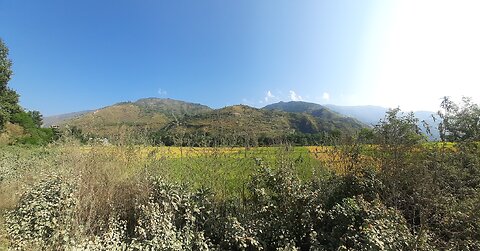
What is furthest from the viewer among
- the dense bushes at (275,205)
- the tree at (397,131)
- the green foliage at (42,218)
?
the tree at (397,131)

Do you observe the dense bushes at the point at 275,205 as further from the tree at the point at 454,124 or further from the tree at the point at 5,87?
the tree at the point at 5,87

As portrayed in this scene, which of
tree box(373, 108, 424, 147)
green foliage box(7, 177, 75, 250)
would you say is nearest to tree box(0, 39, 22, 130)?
green foliage box(7, 177, 75, 250)

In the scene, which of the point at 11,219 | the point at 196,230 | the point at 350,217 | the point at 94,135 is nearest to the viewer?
the point at 350,217

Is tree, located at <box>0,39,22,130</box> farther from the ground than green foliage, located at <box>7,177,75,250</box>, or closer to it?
farther from the ground

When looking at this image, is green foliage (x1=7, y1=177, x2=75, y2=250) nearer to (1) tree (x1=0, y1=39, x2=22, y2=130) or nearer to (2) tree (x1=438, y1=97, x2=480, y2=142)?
(2) tree (x1=438, y1=97, x2=480, y2=142)

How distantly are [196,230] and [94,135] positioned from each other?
4798mm

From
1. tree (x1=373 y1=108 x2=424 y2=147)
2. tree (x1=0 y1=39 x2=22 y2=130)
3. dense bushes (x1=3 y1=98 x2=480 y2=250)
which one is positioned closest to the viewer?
dense bushes (x1=3 y1=98 x2=480 y2=250)

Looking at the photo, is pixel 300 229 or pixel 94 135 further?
pixel 94 135

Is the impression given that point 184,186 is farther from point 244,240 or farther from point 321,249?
point 321,249

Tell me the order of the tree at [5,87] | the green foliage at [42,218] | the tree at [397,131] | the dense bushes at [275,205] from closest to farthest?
the dense bushes at [275,205], the green foliage at [42,218], the tree at [397,131], the tree at [5,87]

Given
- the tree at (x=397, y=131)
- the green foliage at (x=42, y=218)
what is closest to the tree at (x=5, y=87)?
the green foliage at (x=42, y=218)

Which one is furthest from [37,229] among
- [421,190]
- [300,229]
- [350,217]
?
[421,190]

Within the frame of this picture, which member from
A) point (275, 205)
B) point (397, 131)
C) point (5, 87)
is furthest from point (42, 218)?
point (5, 87)

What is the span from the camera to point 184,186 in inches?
243
